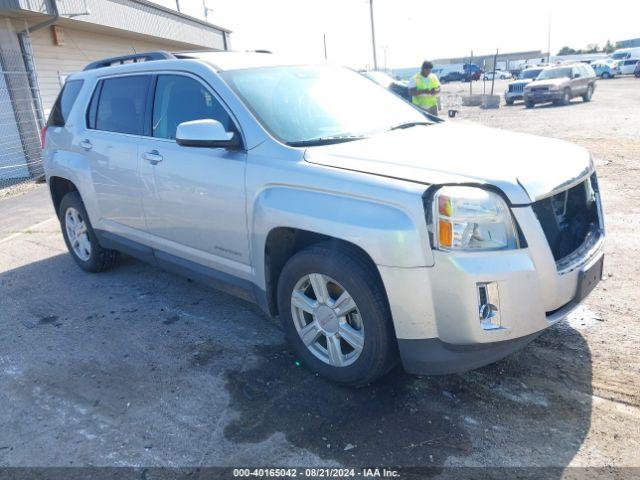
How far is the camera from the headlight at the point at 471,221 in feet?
8.34

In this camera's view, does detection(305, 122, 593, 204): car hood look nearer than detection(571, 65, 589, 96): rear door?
Yes

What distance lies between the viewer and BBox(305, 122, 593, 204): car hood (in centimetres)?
264

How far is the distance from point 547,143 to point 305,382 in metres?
2.13

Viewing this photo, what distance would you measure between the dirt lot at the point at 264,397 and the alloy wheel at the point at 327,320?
0.23 meters

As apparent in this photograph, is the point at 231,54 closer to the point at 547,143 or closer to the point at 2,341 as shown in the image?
the point at 547,143

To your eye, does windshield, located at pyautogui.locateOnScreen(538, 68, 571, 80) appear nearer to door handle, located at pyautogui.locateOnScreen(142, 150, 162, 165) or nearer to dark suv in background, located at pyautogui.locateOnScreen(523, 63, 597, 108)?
dark suv in background, located at pyautogui.locateOnScreen(523, 63, 597, 108)

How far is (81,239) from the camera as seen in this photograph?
5.43 metres

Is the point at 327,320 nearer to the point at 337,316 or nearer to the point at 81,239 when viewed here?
the point at 337,316

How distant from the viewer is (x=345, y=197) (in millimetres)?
2807

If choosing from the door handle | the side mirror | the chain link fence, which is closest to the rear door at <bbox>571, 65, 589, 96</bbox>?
the chain link fence

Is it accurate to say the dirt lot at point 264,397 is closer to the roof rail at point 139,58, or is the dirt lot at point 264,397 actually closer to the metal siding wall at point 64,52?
the roof rail at point 139,58

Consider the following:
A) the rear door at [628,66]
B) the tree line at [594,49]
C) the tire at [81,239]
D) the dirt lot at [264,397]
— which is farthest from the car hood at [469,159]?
the tree line at [594,49]

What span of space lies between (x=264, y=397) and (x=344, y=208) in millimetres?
1237

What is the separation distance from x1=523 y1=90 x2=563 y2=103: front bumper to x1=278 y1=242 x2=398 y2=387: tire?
2242 centimetres
